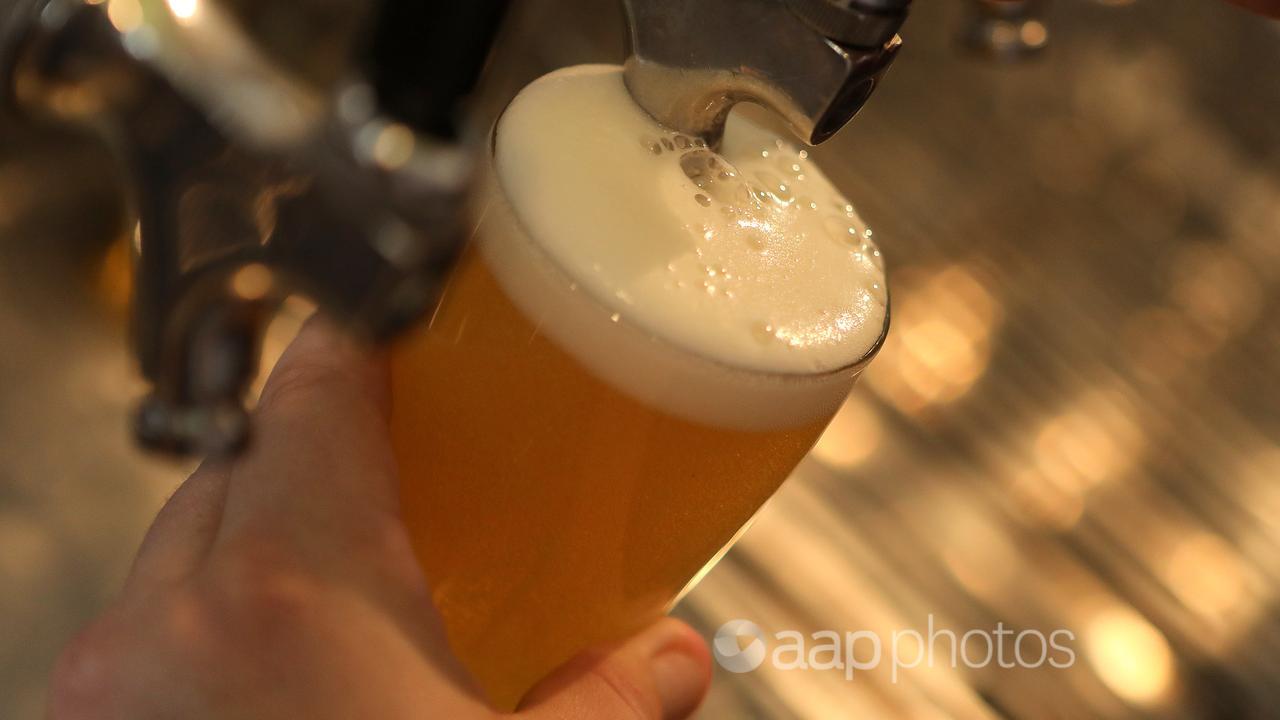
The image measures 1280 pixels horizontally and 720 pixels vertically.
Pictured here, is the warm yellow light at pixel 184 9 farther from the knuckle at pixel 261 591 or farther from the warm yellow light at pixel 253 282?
the knuckle at pixel 261 591

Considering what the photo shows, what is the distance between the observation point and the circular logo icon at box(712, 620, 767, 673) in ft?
2.33

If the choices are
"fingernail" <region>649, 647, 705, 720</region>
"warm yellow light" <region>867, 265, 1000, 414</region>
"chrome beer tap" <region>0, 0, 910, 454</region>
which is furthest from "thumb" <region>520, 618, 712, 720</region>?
"warm yellow light" <region>867, 265, 1000, 414</region>

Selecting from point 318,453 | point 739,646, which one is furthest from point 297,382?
point 739,646

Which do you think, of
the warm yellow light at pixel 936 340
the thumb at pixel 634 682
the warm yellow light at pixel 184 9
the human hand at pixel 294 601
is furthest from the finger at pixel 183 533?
the warm yellow light at pixel 936 340

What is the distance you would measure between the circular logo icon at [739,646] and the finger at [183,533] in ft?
1.10

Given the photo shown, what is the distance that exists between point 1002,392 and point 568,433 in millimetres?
479

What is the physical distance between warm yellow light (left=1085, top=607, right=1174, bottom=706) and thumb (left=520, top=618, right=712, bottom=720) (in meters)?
0.30

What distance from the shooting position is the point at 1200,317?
873 millimetres

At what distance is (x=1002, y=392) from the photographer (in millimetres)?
841

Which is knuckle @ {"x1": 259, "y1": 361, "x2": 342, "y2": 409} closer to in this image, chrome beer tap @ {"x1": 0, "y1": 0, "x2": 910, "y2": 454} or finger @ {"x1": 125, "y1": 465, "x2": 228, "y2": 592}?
finger @ {"x1": 125, "y1": 465, "x2": 228, "y2": 592}

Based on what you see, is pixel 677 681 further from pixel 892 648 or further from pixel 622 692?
pixel 892 648

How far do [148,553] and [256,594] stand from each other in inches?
2.4

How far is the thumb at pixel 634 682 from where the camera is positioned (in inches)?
18.4

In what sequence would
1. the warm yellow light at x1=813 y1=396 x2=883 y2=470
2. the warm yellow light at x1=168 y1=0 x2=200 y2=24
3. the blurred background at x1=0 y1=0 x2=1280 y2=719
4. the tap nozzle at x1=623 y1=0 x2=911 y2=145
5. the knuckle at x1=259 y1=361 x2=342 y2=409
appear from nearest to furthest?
the warm yellow light at x1=168 y1=0 x2=200 y2=24 → the tap nozzle at x1=623 y1=0 x2=911 y2=145 → the knuckle at x1=259 y1=361 x2=342 y2=409 → the blurred background at x1=0 y1=0 x2=1280 y2=719 → the warm yellow light at x1=813 y1=396 x2=883 y2=470
